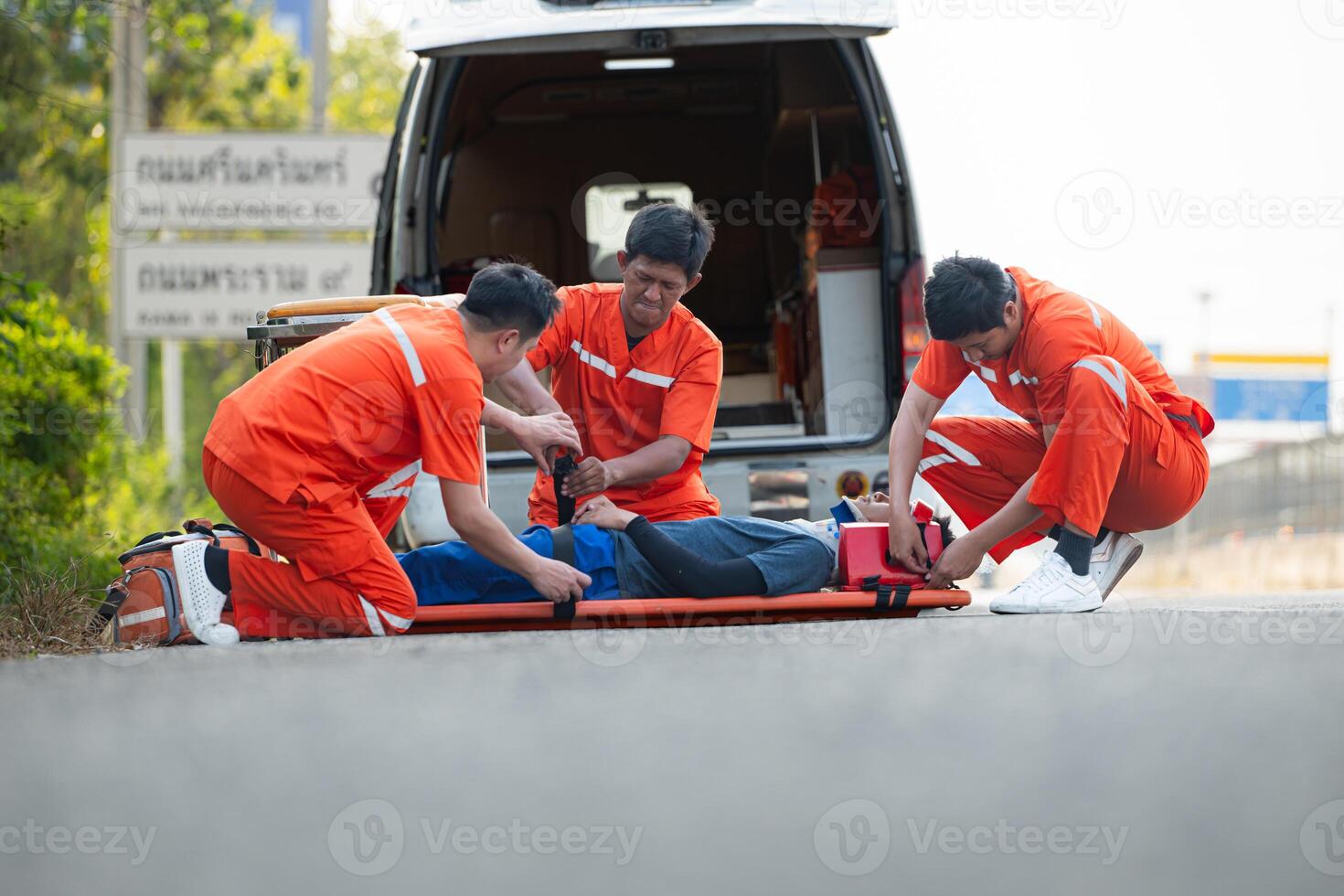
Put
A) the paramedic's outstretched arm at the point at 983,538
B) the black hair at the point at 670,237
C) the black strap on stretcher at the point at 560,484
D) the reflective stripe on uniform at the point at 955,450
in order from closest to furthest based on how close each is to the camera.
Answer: the paramedic's outstretched arm at the point at 983,538 < the black strap on stretcher at the point at 560,484 < the black hair at the point at 670,237 < the reflective stripe on uniform at the point at 955,450

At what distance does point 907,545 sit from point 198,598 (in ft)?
5.36

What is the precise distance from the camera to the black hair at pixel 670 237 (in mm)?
3500

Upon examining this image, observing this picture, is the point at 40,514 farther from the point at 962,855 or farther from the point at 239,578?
the point at 962,855

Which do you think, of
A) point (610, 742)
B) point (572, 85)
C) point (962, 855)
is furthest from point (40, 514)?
point (962, 855)

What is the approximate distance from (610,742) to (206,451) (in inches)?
44.8

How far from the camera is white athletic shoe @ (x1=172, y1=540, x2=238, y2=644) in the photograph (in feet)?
9.63

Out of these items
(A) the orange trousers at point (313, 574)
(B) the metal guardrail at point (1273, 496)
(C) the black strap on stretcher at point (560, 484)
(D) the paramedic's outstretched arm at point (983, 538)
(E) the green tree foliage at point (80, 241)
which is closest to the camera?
(A) the orange trousers at point (313, 574)

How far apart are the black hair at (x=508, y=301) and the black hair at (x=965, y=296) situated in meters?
0.92

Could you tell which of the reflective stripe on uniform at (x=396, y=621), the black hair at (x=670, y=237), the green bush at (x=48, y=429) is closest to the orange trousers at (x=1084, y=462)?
the black hair at (x=670, y=237)

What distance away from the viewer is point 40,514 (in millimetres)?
5465

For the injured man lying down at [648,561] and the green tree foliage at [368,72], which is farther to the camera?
the green tree foliage at [368,72]

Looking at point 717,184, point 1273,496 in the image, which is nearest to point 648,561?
point 717,184

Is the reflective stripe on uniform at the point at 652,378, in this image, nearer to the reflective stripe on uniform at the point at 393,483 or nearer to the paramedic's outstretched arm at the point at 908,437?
the paramedic's outstretched arm at the point at 908,437

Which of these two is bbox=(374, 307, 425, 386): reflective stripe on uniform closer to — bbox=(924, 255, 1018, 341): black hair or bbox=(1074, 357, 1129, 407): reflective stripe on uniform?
bbox=(924, 255, 1018, 341): black hair
